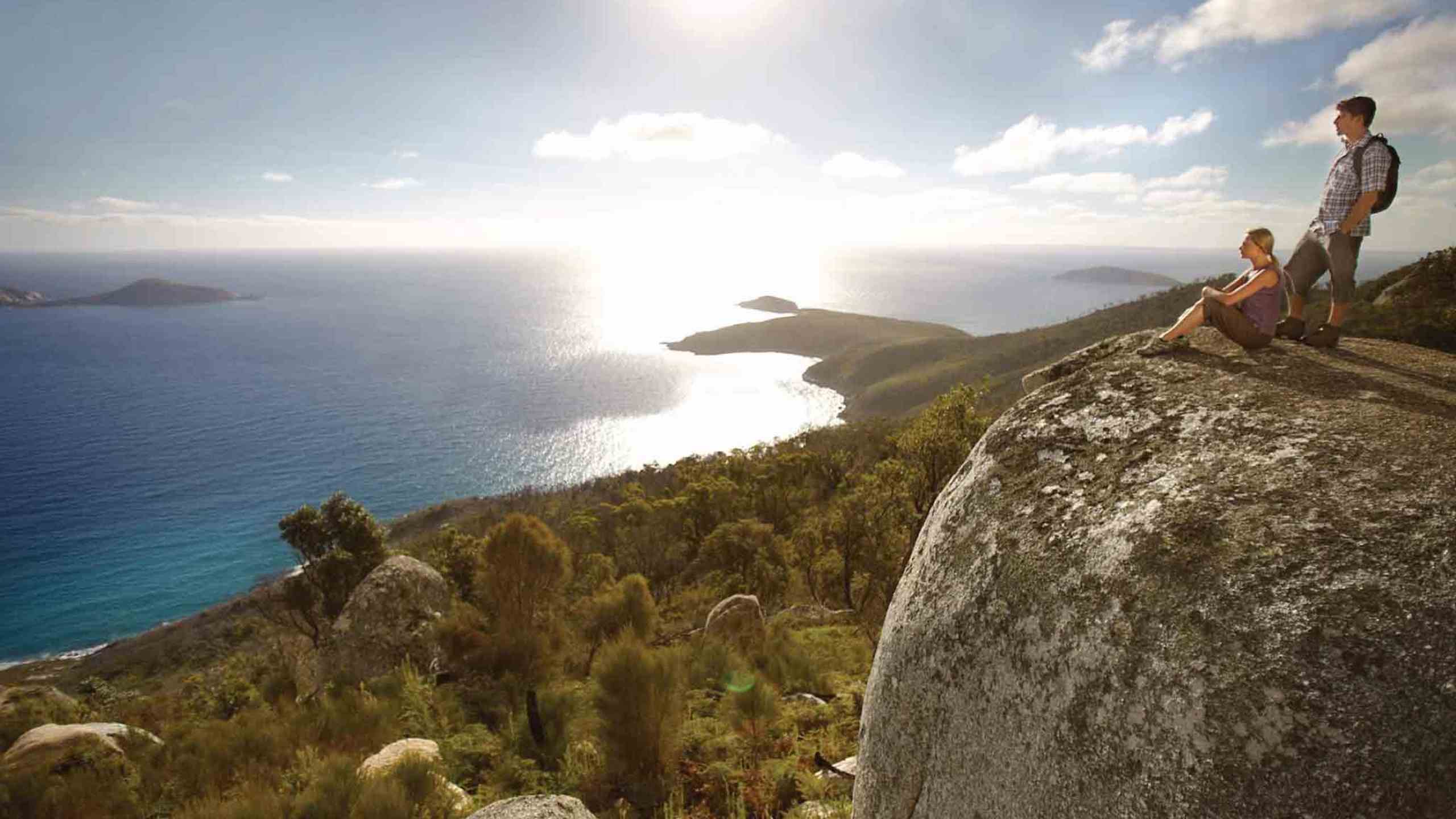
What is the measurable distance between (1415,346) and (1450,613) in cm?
399

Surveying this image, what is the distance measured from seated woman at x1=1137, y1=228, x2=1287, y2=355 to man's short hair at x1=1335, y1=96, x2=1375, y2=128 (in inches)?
73.6

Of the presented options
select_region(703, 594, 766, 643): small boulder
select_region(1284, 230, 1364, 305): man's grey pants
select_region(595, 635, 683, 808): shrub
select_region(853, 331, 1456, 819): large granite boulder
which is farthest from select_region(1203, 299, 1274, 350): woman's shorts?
select_region(703, 594, 766, 643): small boulder

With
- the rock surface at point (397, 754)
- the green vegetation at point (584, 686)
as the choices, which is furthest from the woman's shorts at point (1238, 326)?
the rock surface at point (397, 754)

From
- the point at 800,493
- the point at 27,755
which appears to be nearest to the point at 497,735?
the point at 27,755

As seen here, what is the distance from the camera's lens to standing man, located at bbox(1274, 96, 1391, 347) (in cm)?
558

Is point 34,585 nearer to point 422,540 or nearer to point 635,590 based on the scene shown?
point 422,540

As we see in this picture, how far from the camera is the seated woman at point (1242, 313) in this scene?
4.95 meters

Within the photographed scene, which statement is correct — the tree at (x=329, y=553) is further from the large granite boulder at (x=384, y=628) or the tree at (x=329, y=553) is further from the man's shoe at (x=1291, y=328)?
the man's shoe at (x=1291, y=328)

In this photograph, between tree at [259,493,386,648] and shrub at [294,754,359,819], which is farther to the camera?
tree at [259,493,386,648]

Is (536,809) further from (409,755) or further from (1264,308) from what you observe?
(1264,308)

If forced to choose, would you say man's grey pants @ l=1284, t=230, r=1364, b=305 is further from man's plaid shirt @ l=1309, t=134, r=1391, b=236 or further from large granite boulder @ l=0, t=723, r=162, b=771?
large granite boulder @ l=0, t=723, r=162, b=771

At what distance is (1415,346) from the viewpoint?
5090 millimetres

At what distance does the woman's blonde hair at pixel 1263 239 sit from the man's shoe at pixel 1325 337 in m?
0.75

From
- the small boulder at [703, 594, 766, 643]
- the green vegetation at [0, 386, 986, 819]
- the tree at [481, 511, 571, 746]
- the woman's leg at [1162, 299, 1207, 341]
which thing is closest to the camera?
the woman's leg at [1162, 299, 1207, 341]
